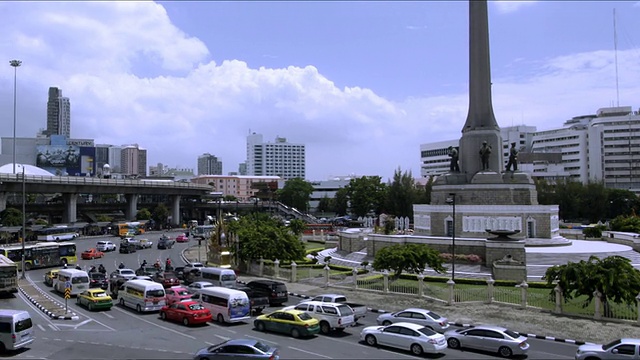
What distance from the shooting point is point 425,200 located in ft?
263

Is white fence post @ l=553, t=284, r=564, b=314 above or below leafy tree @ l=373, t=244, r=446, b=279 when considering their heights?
below

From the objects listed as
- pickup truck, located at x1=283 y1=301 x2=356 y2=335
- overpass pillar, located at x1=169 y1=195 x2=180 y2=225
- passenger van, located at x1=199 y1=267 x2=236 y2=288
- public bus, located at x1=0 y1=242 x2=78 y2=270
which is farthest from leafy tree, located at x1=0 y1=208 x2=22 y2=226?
pickup truck, located at x1=283 y1=301 x2=356 y2=335

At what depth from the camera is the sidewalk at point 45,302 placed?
966 inches

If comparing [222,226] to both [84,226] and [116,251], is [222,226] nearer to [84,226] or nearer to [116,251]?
[116,251]

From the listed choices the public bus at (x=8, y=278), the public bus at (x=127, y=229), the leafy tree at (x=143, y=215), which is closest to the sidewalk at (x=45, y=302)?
the public bus at (x=8, y=278)

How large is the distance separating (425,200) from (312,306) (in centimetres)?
6054

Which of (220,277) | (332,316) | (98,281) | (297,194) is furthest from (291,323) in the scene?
(297,194)

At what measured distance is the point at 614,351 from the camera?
16.3 metres

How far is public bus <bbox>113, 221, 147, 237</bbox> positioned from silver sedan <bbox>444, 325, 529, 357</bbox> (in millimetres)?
59162

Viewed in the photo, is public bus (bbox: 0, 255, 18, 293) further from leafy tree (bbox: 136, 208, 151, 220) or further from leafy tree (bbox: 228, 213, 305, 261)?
leafy tree (bbox: 136, 208, 151, 220)

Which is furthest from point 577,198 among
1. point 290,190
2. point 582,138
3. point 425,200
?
Result: point 290,190

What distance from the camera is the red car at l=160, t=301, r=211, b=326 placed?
2245 centimetres

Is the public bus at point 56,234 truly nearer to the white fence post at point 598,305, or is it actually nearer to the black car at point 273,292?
the black car at point 273,292

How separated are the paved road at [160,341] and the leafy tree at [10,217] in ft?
169
